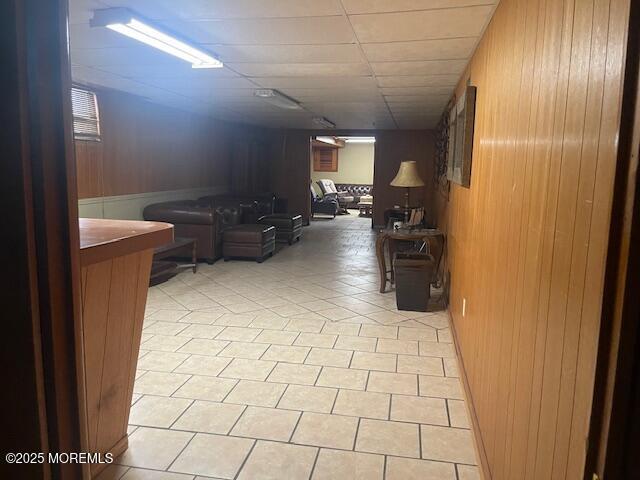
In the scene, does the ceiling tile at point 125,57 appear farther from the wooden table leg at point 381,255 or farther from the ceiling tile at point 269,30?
the wooden table leg at point 381,255

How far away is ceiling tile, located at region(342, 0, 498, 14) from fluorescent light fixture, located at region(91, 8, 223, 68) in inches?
49.0

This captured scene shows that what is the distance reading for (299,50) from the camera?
3479 mm

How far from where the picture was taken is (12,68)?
751mm

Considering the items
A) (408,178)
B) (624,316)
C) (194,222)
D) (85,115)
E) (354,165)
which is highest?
→ (85,115)

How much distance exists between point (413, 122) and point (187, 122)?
392cm

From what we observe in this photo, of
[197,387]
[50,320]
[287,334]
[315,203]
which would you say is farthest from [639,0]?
[315,203]

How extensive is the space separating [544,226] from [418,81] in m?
→ 3.59

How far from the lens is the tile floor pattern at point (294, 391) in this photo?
2.07 m

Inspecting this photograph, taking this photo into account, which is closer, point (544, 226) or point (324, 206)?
point (544, 226)

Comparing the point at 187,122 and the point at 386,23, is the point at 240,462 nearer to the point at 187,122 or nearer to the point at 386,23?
the point at 386,23

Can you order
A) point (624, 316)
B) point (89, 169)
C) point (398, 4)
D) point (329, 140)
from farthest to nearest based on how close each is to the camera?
1. point (329, 140)
2. point (89, 169)
3. point (398, 4)
4. point (624, 316)

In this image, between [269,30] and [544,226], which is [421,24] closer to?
[269,30]

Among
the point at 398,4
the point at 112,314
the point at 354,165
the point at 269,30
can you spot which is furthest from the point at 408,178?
the point at 354,165

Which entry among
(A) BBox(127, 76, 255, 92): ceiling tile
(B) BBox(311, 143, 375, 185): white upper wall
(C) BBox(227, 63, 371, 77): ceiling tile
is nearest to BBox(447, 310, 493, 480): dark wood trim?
(C) BBox(227, 63, 371, 77): ceiling tile
